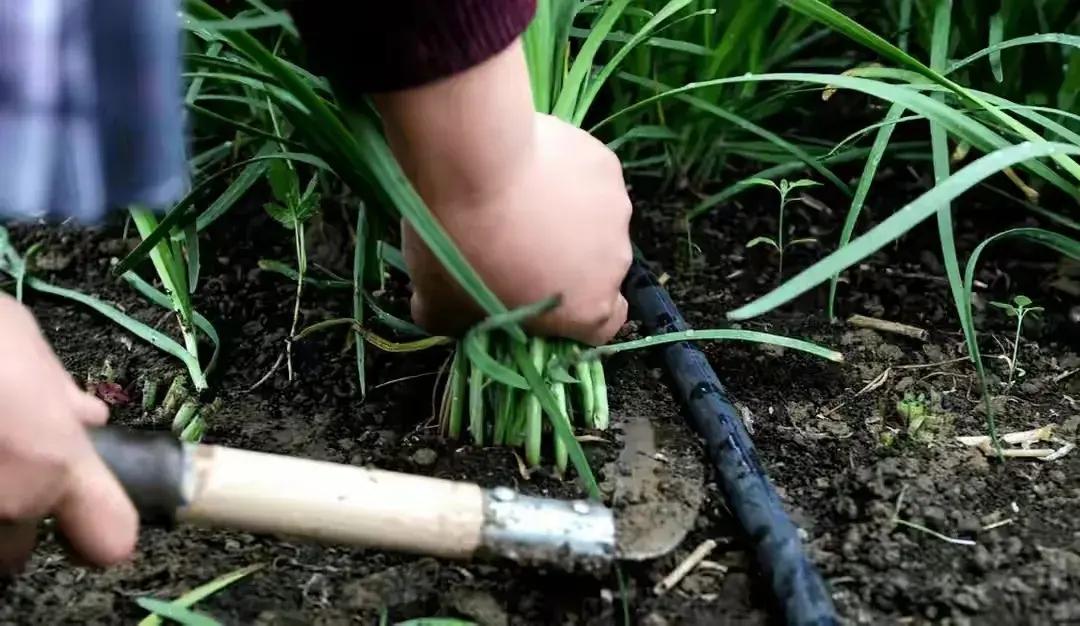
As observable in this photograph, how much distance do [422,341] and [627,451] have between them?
20 centimetres

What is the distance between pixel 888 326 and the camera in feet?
3.46

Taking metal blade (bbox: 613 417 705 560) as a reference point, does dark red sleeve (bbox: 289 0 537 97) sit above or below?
above

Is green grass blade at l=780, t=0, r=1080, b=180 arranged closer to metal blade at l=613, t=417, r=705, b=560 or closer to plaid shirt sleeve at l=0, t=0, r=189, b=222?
metal blade at l=613, t=417, r=705, b=560

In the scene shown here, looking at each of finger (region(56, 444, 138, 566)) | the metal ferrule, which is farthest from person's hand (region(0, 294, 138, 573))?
the metal ferrule

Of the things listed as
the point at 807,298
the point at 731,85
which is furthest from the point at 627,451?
the point at 731,85

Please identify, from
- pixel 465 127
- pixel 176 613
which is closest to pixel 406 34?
pixel 465 127

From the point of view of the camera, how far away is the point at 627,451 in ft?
2.92

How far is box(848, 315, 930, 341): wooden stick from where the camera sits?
1.04 metres

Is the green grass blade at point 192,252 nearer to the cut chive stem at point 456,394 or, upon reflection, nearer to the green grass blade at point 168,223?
the green grass blade at point 168,223

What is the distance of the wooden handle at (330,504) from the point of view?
64 cm

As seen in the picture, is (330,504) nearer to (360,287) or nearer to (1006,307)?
(360,287)

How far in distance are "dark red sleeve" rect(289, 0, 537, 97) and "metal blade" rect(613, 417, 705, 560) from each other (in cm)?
36

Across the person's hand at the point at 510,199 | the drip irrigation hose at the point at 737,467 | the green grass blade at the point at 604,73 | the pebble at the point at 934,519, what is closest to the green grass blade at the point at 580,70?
the green grass blade at the point at 604,73

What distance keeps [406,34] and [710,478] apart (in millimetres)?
441
